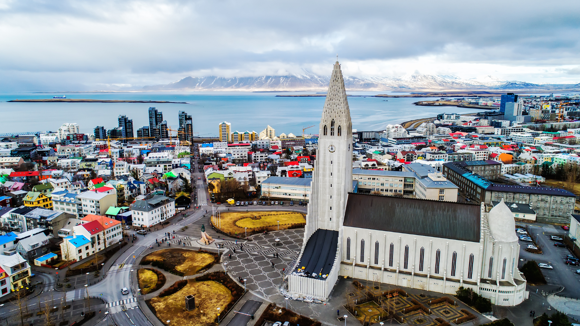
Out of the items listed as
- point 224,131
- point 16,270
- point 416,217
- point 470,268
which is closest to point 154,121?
point 224,131

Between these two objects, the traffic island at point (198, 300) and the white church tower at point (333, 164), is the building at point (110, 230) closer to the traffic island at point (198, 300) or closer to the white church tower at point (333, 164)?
the traffic island at point (198, 300)

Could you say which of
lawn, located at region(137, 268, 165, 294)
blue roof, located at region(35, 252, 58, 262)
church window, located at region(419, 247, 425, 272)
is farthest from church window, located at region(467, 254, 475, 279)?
blue roof, located at region(35, 252, 58, 262)

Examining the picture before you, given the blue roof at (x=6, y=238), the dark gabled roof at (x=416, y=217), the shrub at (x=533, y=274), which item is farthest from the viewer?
the blue roof at (x=6, y=238)

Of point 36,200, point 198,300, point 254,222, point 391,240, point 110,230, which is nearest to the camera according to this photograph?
point 198,300

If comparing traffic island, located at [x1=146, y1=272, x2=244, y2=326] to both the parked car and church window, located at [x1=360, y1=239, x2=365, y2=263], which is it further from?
the parked car

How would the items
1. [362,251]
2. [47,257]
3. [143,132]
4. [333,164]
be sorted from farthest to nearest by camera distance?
[143,132] → [47,257] → [333,164] → [362,251]

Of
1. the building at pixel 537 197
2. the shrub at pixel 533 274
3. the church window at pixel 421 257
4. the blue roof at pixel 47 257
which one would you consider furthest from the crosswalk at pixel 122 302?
the building at pixel 537 197

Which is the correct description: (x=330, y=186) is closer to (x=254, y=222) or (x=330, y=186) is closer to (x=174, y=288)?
(x=174, y=288)
